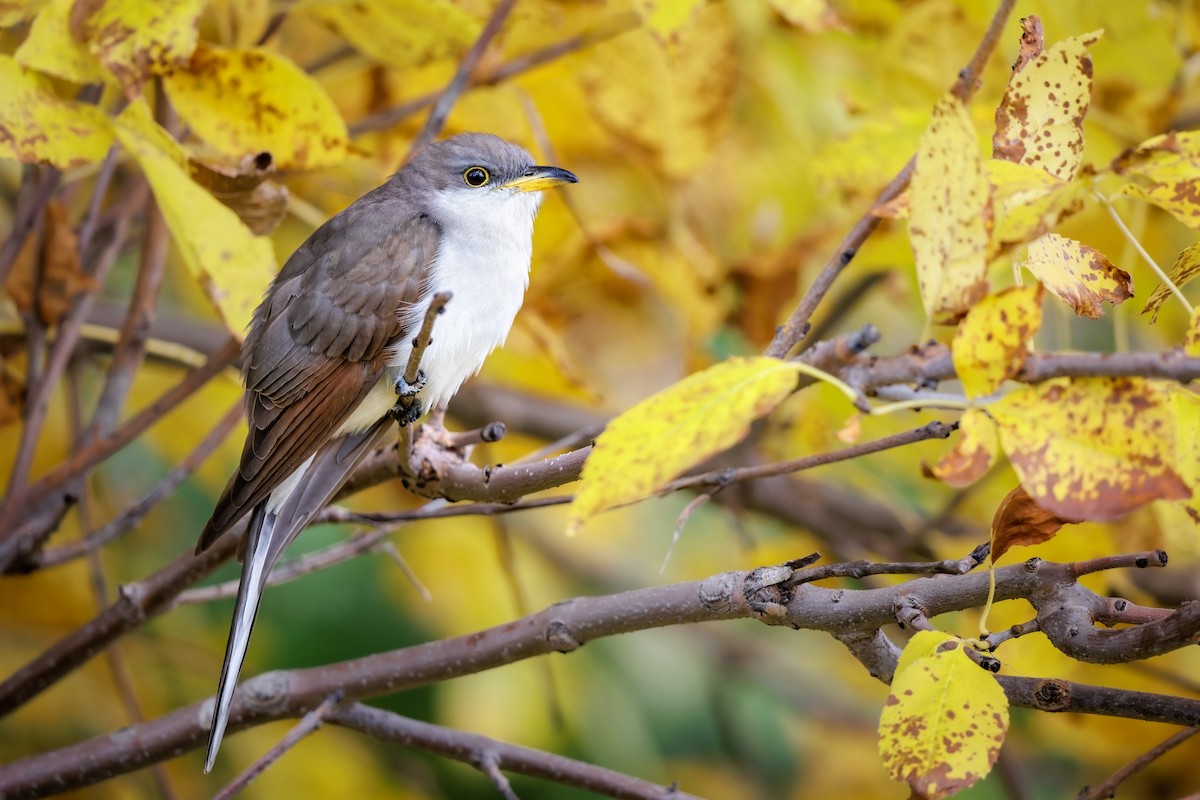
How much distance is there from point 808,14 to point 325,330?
3.81 feet

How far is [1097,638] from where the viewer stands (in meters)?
1.23

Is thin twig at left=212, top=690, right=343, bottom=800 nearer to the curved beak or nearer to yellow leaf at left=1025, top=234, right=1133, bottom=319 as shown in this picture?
yellow leaf at left=1025, top=234, right=1133, bottom=319

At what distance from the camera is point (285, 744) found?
1.73 meters

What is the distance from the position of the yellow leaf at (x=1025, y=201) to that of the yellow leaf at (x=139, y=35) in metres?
1.26

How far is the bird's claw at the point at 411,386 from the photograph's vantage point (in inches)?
83.4

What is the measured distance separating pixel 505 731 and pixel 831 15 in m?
2.14

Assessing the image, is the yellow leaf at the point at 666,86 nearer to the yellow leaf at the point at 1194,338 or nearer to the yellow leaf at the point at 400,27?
the yellow leaf at the point at 400,27

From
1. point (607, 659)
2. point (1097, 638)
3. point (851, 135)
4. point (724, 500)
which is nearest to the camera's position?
point (1097, 638)

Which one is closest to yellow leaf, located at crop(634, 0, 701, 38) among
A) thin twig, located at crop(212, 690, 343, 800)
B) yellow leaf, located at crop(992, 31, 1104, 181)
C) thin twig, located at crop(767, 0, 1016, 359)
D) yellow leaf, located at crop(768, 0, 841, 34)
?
yellow leaf, located at crop(768, 0, 841, 34)

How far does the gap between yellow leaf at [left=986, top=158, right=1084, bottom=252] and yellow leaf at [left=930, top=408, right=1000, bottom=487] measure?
0.18 meters

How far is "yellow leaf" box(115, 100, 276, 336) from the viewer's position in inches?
71.6

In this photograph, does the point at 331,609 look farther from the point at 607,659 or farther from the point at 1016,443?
the point at 1016,443

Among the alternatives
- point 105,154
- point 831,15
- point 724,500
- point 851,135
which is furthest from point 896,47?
point 105,154

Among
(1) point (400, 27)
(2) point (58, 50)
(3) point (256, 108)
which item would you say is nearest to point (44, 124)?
(2) point (58, 50)
